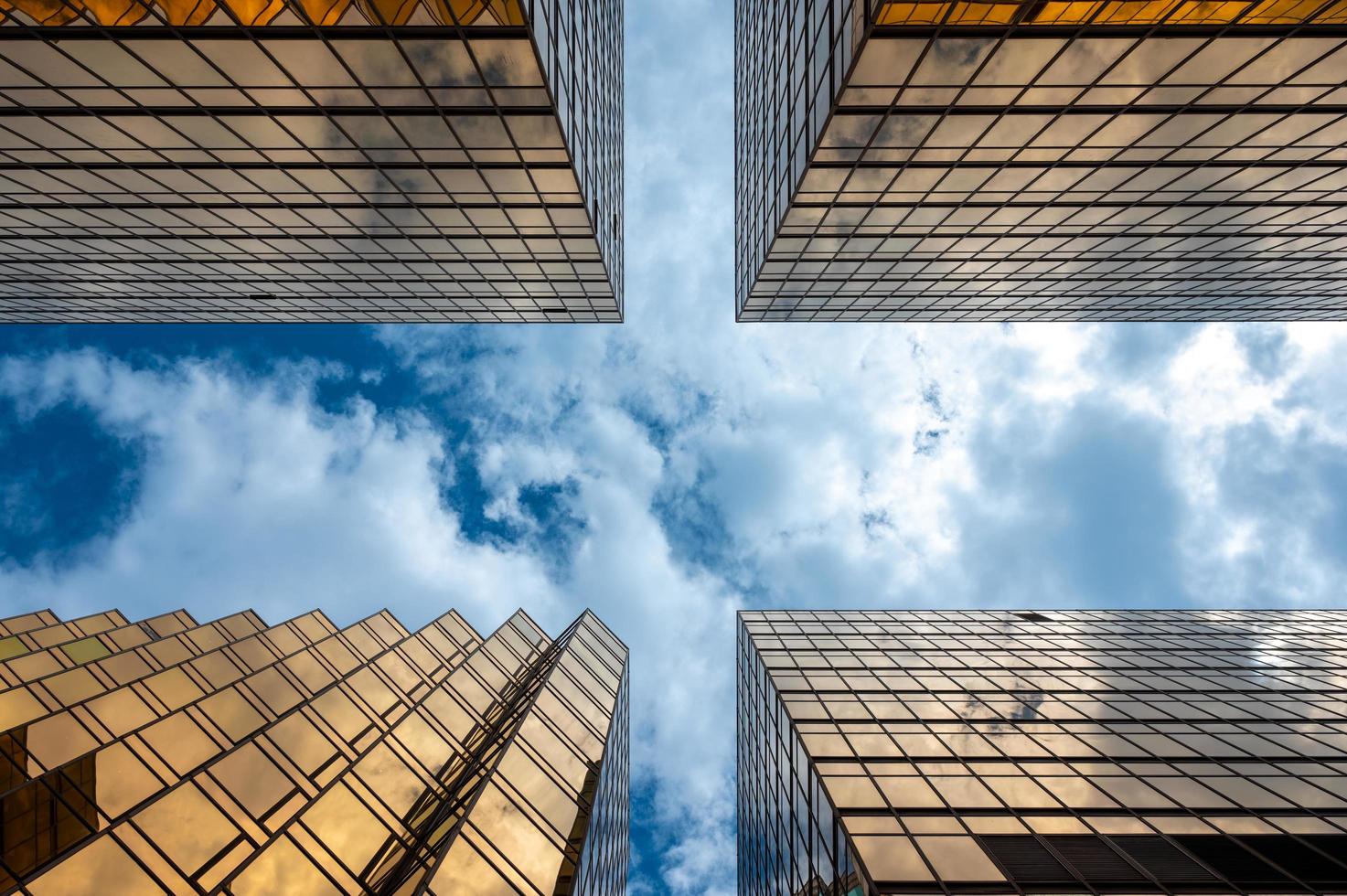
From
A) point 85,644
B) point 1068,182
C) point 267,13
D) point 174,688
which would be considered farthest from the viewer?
point 85,644

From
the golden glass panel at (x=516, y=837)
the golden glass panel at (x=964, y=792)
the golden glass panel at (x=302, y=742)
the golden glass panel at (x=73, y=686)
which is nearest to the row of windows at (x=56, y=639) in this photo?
the golden glass panel at (x=73, y=686)

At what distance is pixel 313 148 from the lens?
19109 mm

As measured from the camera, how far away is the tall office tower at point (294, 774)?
425 inches

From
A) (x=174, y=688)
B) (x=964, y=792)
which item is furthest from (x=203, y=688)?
(x=964, y=792)

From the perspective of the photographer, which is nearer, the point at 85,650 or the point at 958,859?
the point at 958,859

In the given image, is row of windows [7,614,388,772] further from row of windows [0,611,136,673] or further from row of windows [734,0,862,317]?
row of windows [734,0,862,317]

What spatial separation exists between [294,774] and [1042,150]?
26927 millimetres

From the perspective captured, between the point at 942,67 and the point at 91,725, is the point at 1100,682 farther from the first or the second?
the point at 91,725

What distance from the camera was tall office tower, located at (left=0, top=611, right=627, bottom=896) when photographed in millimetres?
10789

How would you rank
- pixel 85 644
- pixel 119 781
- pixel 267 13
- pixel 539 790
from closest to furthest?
pixel 119 781, pixel 267 13, pixel 539 790, pixel 85 644

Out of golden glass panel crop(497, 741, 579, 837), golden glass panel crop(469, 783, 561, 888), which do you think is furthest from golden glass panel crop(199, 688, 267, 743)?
golden glass panel crop(469, 783, 561, 888)

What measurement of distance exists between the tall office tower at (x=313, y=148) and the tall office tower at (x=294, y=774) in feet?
55.2

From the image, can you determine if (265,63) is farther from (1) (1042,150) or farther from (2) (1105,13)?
(1) (1042,150)

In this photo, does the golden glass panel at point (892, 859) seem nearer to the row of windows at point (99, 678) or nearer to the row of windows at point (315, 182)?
the row of windows at point (99, 678)
